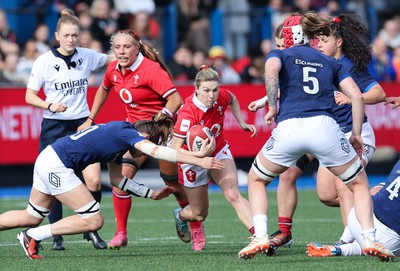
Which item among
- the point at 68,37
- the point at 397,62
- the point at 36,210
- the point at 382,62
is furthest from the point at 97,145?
the point at 397,62

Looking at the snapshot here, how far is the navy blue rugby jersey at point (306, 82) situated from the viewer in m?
7.82

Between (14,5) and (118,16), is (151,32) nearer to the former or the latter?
(118,16)

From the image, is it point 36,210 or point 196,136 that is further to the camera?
point 196,136

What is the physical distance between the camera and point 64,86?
32.3 feet

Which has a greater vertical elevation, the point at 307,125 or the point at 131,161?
the point at 307,125

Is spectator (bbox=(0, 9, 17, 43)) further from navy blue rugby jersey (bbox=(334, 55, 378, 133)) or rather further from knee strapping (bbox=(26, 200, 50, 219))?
navy blue rugby jersey (bbox=(334, 55, 378, 133))

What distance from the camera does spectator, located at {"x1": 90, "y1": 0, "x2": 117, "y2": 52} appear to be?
17641 millimetres

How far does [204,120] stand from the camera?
891cm

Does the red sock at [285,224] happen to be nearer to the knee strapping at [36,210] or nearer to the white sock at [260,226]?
the white sock at [260,226]

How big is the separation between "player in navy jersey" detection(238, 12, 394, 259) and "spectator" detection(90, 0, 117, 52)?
9936 mm

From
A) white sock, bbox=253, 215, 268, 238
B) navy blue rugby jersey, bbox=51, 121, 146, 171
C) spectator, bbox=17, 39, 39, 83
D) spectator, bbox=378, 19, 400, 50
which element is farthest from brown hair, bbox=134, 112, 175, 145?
spectator, bbox=378, 19, 400, 50

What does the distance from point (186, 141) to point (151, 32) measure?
9946 millimetres

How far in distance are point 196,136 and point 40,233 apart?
1564 mm

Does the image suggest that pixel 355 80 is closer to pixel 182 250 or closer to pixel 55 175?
pixel 182 250
